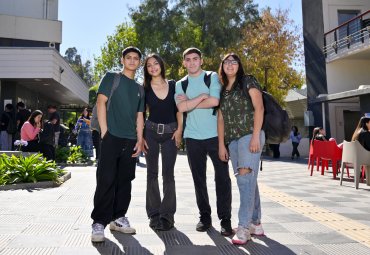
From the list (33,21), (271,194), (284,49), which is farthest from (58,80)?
(284,49)

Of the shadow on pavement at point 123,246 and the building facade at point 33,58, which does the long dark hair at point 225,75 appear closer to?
the shadow on pavement at point 123,246

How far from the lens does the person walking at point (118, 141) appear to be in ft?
12.2

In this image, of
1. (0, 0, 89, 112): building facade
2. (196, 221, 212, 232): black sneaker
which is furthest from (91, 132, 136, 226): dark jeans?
(0, 0, 89, 112): building facade

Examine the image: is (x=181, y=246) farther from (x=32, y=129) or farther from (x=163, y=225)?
(x=32, y=129)

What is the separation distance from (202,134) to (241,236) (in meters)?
1.07

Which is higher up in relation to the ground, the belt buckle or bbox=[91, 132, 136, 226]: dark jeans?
the belt buckle

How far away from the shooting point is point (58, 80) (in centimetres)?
1634

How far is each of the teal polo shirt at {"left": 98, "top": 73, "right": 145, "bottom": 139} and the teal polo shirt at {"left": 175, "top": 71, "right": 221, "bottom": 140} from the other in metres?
0.47

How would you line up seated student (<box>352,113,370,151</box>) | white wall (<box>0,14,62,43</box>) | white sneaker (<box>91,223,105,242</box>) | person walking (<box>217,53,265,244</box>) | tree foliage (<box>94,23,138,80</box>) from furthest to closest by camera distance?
tree foliage (<box>94,23,138,80</box>)
white wall (<box>0,14,62,43</box>)
seated student (<box>352,113,370,151</box>)
person walking (<box>217,53,265,244</box>)
white sneaker (<box>91,223,105,242</box>)

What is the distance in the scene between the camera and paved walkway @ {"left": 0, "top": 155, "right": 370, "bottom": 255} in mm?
3303

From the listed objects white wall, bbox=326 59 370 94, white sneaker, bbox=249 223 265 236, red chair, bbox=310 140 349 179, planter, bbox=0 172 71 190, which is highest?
white wall, bbox=326 59 370 94

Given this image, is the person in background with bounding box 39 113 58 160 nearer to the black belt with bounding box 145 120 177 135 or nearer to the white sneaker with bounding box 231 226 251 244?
the black belt with bounding box 145 120 177 135

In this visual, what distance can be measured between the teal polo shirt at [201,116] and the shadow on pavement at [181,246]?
100 cm

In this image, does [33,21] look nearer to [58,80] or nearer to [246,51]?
[58,80]
